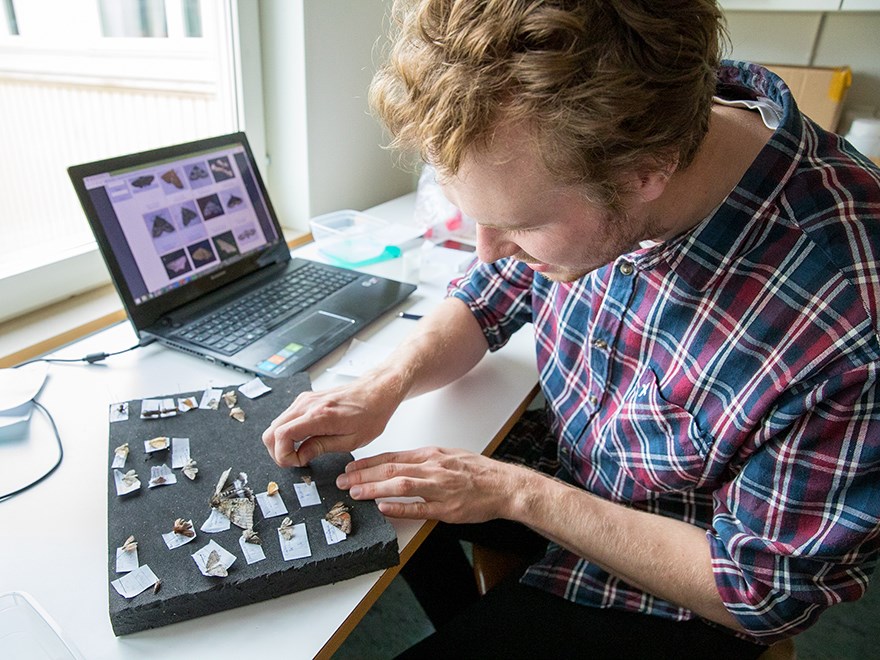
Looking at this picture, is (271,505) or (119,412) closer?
(271,505)

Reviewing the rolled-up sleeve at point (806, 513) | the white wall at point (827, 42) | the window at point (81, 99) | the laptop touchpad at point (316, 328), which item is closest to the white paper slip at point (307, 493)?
the laptop touchpad at point (316, 328)

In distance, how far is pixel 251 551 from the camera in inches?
24.9

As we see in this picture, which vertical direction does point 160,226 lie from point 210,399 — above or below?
above

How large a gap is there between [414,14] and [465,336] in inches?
19.5

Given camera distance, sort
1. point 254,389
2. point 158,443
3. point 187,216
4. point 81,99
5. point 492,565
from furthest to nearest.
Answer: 1. point 81,99
2. point 187,216
3. point 492,565
4. point 254,389
5. point 158,443

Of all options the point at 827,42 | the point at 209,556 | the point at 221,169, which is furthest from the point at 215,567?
the point at 827,42

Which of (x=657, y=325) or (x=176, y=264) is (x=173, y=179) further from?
(x=657, y=325)

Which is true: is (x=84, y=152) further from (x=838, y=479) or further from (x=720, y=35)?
(x=838, y=479)

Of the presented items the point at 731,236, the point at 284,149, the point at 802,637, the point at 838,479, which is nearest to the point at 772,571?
the point at 838,479

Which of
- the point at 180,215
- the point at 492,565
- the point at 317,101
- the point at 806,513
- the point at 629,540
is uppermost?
the point at 317,101

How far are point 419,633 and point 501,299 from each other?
0.82 meters

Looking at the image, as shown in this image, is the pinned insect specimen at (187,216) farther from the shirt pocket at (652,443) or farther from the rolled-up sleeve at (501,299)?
the shirt pocket at (652,443)

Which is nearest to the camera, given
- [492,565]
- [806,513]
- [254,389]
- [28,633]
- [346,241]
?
[28,633]

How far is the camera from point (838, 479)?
25.5 inches
